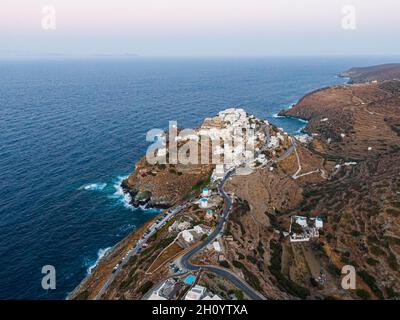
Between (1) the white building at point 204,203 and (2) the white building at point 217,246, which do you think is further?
(1) the white building at point 204,203

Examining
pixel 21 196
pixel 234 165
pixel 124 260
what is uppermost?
pixel 234 165

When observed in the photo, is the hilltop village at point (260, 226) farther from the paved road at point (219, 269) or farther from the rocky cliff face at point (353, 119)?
the rocky cliff face at point (353, 119)

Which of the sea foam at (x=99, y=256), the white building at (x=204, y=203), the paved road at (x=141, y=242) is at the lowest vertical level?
the sea foam at (x=99, y=256)

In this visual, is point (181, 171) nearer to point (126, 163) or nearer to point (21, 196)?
point (126, 163)

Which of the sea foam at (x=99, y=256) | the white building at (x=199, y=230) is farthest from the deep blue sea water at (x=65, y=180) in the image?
the white building at (x=199, y=230)

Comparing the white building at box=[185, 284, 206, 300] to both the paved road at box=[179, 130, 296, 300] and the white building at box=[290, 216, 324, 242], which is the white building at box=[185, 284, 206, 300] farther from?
the white building at box=[290, 216, 324, 242]

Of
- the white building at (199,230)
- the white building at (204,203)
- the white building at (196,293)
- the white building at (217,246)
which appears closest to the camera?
the white building at (196,293)
